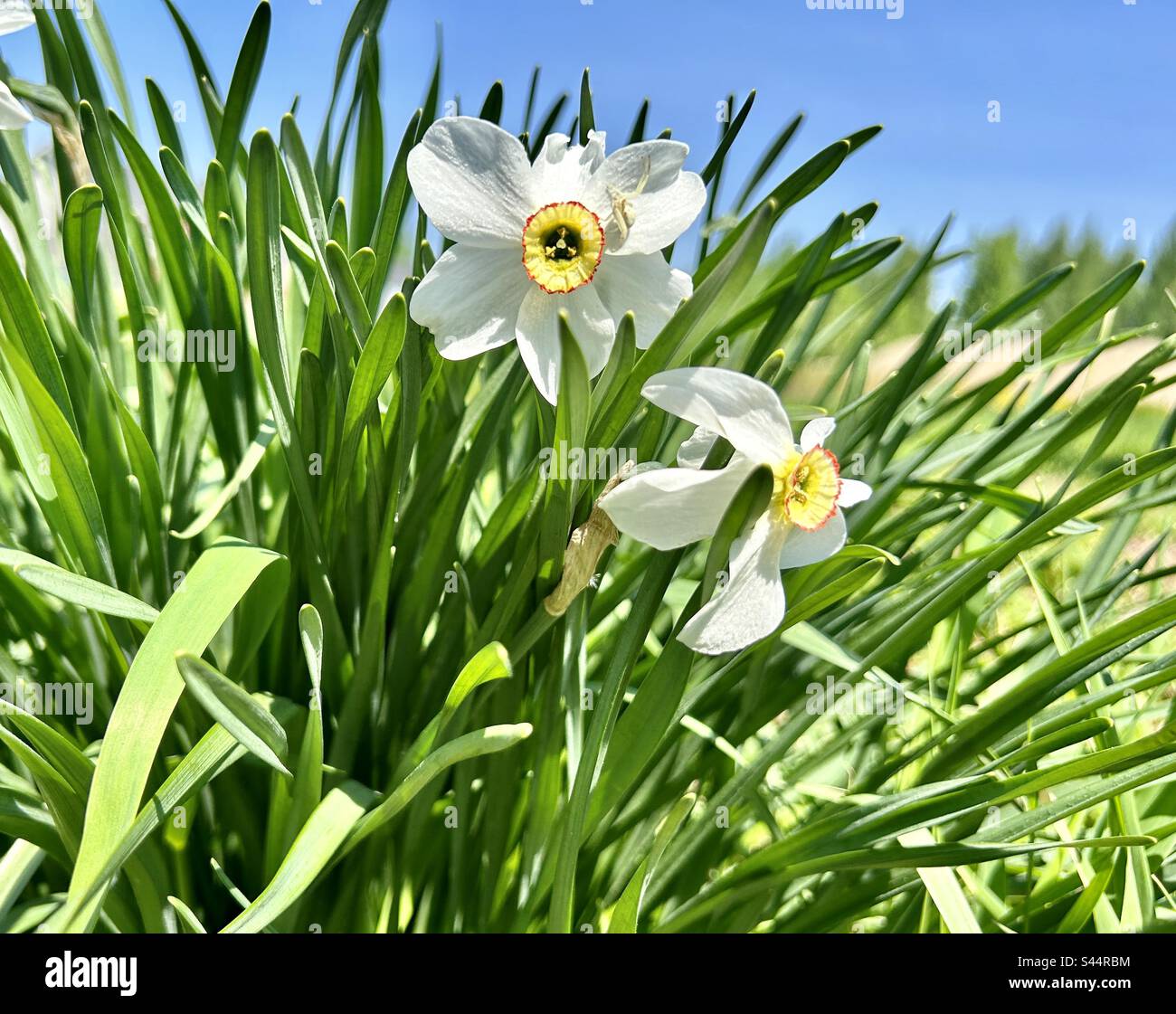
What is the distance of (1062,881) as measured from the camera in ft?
2.36

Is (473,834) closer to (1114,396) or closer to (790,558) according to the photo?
(790,558)

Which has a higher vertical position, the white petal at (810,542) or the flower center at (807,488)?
the flower center at (807,488)

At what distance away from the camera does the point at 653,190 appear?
1.69 feet

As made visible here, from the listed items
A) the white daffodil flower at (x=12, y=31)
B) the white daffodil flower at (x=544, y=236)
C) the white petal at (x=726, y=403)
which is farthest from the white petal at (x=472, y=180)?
the white daffodil flower at (x=12, y=31)

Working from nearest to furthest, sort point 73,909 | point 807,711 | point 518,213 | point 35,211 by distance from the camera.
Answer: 1. point 73,909
2. point 518,213
3. point 807,711
4. point 35,211

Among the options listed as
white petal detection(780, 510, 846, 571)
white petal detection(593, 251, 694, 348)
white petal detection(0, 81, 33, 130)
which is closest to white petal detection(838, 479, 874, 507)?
white petal detection(780, 510, 846, 571)

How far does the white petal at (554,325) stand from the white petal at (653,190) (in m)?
0.04

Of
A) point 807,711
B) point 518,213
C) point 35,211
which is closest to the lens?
point 518,213

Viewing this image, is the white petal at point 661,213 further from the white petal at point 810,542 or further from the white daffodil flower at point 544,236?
the white petal at point 810,542

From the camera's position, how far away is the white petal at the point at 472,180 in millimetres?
500

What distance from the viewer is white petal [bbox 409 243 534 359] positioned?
51cm

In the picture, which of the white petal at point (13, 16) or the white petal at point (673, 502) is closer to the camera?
the white petal at point (673, 502)

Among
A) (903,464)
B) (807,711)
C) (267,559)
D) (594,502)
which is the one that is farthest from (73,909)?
(903,464)
